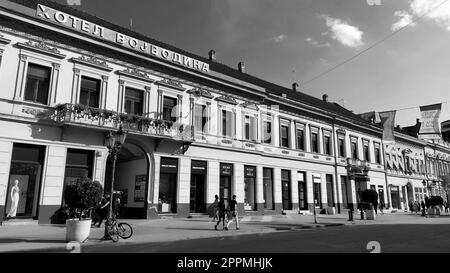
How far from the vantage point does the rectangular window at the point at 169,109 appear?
23406mm

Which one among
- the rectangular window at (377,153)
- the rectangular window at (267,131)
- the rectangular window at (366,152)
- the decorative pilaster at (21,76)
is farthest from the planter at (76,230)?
the rectangular window at (377,153)

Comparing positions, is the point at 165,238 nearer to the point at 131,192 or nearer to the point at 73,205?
the point at 73,205

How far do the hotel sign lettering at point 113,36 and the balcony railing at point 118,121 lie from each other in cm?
458

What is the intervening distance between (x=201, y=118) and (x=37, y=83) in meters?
10.9

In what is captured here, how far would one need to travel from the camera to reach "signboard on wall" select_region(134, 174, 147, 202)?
21.8 m

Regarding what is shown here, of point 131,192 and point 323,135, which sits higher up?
point 323,135

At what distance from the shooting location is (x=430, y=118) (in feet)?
79.1

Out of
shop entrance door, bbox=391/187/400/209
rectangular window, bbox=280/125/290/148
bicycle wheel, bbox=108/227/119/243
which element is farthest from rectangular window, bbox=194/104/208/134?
shop entrance door, bbox=391/187/400/209

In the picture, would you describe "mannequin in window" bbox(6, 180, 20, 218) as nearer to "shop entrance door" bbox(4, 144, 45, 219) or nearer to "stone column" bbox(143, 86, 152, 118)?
"shop entrance door" bbox(4, 144, 45, 219)

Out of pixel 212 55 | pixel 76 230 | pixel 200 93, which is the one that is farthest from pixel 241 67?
pixel 76 230

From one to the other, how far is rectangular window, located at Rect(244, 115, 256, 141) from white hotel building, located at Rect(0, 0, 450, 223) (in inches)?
3.8

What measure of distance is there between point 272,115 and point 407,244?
1978 cm
